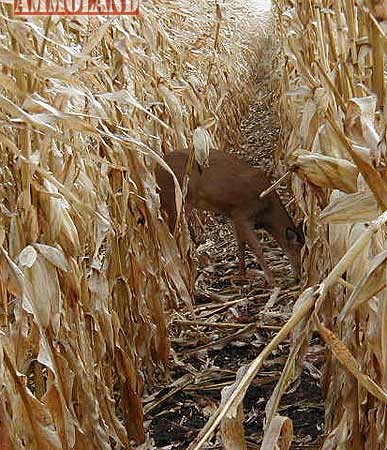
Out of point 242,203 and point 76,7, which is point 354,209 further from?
point 242,203

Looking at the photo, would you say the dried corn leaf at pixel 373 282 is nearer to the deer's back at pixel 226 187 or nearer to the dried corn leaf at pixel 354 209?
the dried corn leaf at pixel 354 209

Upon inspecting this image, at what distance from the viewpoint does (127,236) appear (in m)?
2.15

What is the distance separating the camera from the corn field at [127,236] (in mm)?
881

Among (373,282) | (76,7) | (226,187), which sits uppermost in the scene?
(76,7)

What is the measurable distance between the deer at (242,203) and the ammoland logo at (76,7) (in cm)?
175

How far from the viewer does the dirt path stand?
7.52 ft

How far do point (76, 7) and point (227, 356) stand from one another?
151 cm

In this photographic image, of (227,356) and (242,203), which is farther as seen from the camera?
(242,203)

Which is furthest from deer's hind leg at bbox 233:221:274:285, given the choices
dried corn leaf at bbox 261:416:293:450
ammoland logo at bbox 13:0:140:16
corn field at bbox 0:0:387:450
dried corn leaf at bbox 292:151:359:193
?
dried corn leaf at bbox 261:416:293:450

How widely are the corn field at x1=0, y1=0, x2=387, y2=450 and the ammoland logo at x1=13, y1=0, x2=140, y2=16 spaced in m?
0.03

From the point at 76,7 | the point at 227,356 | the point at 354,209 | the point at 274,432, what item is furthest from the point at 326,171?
the point at 227,356

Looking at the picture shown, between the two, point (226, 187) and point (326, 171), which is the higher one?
point (226, 187)

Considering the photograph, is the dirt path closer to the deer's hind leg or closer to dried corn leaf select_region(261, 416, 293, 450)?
the deer's hind leg

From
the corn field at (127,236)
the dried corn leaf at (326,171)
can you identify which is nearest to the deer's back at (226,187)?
the corn field at (127,236)
